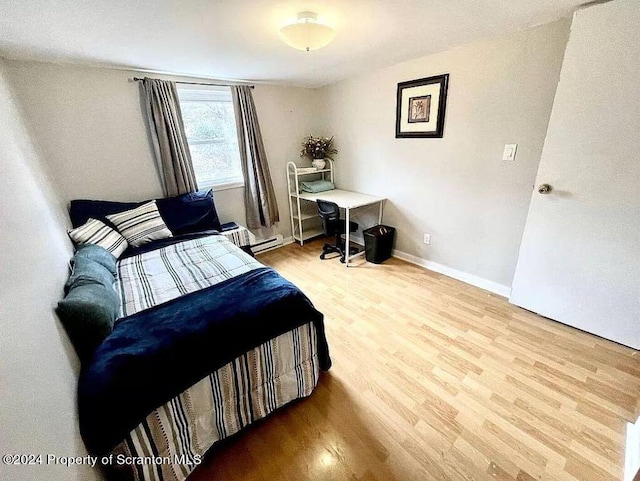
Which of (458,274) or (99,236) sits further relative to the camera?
(458,274)

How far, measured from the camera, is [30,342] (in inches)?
30.4

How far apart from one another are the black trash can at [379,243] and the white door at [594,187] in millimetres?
1305

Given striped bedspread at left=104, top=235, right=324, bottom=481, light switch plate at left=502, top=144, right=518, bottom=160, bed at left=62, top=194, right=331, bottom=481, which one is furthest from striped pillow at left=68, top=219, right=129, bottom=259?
light switch plate at left=502, top=144, right=518, bottom=160

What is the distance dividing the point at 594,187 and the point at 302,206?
2951mm

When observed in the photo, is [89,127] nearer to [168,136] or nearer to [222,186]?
[168,136]

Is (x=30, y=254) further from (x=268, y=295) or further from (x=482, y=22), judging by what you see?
(x=482, y=22)

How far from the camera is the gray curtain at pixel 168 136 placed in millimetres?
2432

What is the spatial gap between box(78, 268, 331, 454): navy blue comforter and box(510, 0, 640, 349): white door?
1.83m

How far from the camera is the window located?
9.24ft

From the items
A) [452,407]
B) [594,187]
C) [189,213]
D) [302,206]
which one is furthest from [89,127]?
[594,187]

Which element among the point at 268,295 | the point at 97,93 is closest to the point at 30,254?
the point at 268,295

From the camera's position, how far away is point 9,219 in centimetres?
100

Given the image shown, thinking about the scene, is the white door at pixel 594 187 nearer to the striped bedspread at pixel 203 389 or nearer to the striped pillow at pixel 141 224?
the striped bedspread at pixel 203 389

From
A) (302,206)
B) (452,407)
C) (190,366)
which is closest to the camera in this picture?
(190,366)
